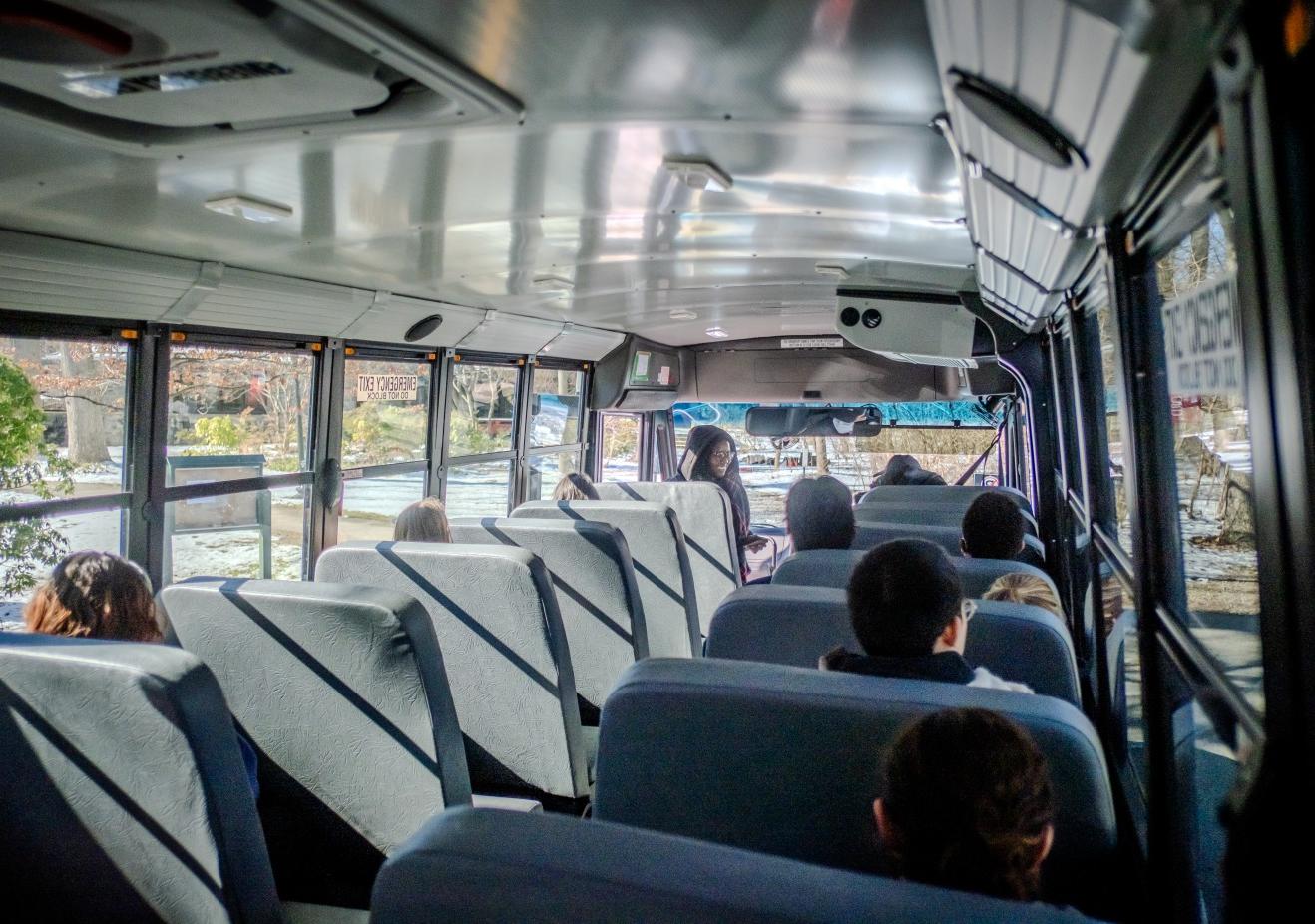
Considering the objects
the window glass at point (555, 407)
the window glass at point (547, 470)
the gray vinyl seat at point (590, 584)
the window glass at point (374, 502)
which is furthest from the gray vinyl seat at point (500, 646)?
the window glass at point (555, 407)

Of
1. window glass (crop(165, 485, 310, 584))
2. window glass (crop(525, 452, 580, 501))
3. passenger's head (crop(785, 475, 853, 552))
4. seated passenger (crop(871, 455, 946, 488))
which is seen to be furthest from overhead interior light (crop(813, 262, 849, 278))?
seated passenger (crop(871, 455, 946, 488))

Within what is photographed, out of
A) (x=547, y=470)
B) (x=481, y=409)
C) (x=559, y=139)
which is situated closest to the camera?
(x=559, y=139)

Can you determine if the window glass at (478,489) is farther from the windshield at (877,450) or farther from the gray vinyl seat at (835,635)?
the gray vinyl seat at (835,635)

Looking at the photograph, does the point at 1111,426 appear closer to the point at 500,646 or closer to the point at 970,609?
the point at 970,609

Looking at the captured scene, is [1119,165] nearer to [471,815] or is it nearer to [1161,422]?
[1161,422]

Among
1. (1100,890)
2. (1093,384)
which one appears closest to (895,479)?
(1093,384)

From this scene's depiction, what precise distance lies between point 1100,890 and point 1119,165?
120 centimetres

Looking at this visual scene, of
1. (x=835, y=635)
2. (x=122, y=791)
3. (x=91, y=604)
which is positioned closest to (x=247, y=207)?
(x=91, y=604)

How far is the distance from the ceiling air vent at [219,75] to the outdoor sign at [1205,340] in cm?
132

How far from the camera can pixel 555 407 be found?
7.60 meters

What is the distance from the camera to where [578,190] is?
2852mm

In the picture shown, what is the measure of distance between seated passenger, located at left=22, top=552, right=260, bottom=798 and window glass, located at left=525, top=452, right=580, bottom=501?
4.84 m

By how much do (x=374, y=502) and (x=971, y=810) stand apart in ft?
16.1

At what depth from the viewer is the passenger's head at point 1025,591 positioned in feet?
9.44
